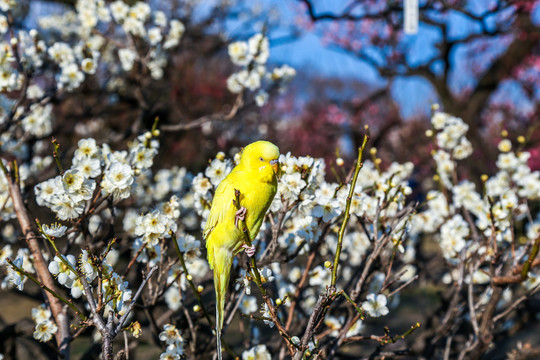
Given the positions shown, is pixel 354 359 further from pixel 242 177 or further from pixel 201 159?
pixel 201 159

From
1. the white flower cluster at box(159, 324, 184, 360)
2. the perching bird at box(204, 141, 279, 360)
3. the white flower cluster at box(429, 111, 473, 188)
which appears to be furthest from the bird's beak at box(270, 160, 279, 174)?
the white flower cluster at box(429, 111, 473, 188)

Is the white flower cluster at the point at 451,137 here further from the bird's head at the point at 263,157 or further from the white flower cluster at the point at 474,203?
the bird's head at the point at 263,157

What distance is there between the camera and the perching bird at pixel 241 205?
1.38 m

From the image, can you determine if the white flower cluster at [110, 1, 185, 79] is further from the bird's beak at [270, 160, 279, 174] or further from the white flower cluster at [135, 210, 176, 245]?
the bird's beak at [270, 160, 279, 174]

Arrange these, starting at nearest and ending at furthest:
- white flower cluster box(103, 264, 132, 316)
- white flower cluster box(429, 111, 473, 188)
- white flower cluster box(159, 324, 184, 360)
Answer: white flower cluster box(103, 264, 132, 316) < white flower cluster box(159, 324, 184, 360) < white flower cluster box(429, 111, 473, 188)

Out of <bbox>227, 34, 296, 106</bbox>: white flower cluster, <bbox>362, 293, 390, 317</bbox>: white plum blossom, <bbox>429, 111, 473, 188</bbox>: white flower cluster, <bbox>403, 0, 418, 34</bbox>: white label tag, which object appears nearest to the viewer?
<bbox>362, 293, 390, 317</bbox>: white plum blossom

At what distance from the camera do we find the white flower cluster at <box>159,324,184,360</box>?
1838 millimetres

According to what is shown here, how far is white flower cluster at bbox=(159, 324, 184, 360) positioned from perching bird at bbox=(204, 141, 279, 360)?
1.70ft

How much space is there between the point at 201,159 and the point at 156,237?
6559 millimetres

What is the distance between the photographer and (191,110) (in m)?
7.39

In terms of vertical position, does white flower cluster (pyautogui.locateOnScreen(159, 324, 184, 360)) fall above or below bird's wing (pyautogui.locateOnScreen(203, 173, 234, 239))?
below

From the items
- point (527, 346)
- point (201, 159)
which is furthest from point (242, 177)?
Result: point (201, 159)

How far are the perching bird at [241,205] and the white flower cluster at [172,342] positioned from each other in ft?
1.70

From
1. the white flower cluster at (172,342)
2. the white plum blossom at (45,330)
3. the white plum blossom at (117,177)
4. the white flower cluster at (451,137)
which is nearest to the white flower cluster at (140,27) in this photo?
the white plum blossom at (117,177)
